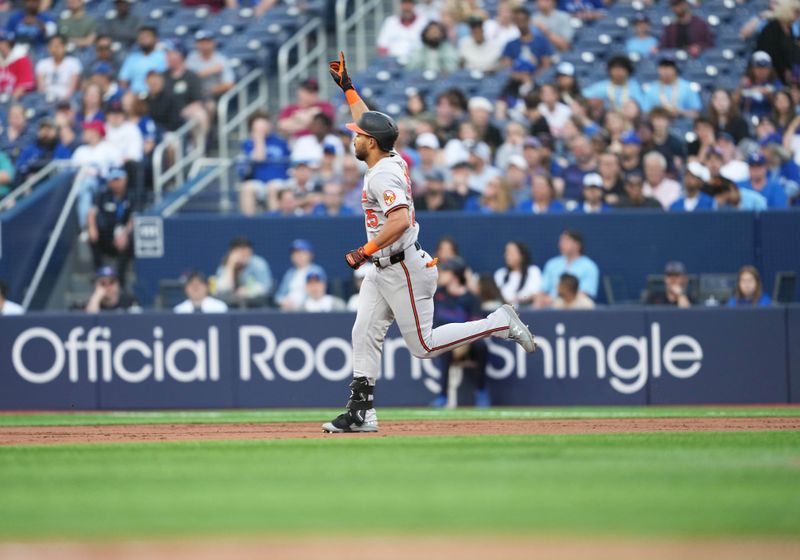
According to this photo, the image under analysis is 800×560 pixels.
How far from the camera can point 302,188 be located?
15.6 meters

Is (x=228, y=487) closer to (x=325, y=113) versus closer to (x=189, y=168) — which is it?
(x=325, y=113)

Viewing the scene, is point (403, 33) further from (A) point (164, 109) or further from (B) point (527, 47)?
(A) point (164, 109)

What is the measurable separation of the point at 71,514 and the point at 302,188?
986cm

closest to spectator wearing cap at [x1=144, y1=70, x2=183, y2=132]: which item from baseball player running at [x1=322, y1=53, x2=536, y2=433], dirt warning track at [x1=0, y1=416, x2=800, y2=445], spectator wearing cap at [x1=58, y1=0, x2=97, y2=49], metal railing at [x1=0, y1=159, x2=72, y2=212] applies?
metal railing at [x1=0, y1=159, x2=72, y2=212]

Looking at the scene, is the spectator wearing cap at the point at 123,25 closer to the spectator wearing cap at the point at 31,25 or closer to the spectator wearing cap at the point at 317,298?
the spectator wearing cap at the point at 31,25

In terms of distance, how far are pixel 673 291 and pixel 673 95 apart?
3.18m

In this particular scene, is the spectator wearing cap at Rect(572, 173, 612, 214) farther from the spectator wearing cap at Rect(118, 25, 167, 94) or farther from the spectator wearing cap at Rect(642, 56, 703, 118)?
the spectator wearing cap at Rect(118, 25, 167, 94)

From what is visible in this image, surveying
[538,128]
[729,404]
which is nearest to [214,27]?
[538,128]

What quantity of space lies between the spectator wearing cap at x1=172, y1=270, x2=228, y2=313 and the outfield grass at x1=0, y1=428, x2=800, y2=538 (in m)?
5.84

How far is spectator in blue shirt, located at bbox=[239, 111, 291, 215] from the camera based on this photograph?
51.6ft

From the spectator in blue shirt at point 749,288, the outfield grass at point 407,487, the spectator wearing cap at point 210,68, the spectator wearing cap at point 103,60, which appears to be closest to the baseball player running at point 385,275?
the outfield grass at point 407,487

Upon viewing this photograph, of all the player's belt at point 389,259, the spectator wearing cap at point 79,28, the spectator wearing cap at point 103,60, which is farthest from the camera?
the spectator wearing cap at point 79,28

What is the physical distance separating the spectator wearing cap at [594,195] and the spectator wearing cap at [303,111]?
3.46 metres

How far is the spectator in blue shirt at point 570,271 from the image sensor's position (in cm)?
1445
